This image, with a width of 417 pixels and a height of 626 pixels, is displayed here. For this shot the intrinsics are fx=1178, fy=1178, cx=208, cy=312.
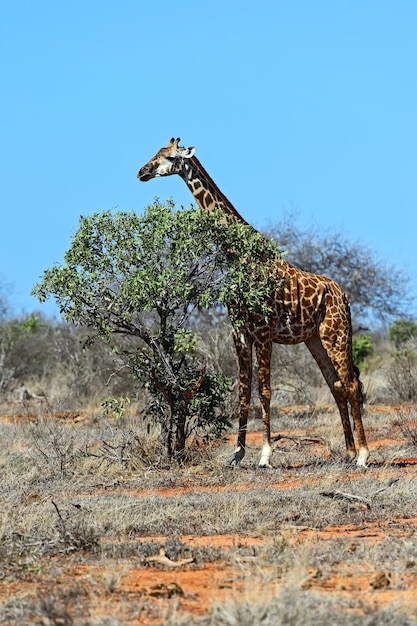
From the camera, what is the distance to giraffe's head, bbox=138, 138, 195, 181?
43.4ft

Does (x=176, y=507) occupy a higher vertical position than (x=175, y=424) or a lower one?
lower

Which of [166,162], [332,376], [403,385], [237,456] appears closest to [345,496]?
[237,456]

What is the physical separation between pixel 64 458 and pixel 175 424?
4.22 ft

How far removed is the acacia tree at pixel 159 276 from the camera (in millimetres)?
12094

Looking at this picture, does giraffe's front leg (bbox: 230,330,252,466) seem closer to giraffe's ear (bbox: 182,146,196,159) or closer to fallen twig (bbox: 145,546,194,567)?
giraffe's ear (bbox: 182,146,196,159)

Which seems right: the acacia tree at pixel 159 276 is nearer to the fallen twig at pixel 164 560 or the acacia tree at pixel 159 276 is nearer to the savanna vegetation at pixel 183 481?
the savanna vegetation at pixel 183 481

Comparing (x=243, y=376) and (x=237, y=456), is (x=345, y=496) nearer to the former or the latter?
(x=237, y=456)

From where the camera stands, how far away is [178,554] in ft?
24.3

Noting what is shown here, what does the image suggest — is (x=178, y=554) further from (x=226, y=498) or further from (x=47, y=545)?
(x=226, y=498)

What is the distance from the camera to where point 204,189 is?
1327 cm

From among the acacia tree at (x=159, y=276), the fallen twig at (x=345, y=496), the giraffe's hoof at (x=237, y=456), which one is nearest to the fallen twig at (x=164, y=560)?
the fallen twig at (x=345, y=496)

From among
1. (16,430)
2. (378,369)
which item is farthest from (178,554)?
(378,369)

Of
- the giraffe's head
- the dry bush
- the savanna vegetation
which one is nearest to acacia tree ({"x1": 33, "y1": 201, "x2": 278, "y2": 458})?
the savanna vegetation

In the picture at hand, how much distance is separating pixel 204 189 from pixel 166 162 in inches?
20.7
